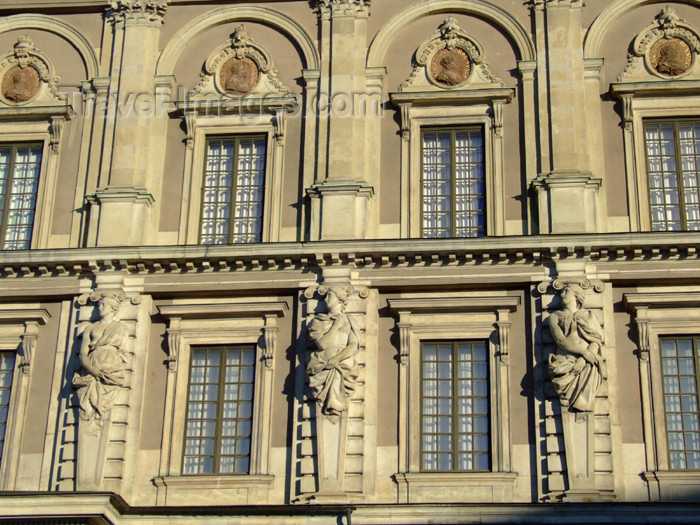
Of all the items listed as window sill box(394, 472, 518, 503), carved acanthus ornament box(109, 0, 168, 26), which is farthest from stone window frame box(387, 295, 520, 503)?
carved acanthus ornament box(109, 0, 168, 26)

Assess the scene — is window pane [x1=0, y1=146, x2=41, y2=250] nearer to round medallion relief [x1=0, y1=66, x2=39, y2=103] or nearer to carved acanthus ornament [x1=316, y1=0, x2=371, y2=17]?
round medallion relief [x1=0, y1=66, x2=39, y2=103]

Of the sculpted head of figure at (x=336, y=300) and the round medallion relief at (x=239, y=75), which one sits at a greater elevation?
the round medallion relief at (x=239, y=75)

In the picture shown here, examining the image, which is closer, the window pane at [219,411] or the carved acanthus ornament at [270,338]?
the window pane at [219,411]

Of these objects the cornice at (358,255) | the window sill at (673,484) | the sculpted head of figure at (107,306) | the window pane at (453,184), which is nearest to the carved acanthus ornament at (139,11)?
the cornice at (358,255)

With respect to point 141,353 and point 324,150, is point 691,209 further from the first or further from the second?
point 141,353

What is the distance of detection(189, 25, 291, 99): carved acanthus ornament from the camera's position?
94.4 ft

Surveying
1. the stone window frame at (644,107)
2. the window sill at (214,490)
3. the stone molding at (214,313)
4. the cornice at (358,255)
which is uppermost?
the stone window frame at (644,107)

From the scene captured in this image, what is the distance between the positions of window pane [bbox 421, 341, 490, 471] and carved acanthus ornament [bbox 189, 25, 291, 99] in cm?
707

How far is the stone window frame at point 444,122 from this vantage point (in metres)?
27.3

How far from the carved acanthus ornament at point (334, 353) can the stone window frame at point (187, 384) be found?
1.07 metres

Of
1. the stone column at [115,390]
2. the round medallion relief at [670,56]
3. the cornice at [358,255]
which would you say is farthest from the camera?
the round medallion relief at [670,56]

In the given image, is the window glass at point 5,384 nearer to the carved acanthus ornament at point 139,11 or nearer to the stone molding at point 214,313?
the stone molding at point 214,313

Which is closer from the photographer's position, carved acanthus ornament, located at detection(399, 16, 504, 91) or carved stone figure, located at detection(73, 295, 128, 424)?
carved stone figure, located at detection(73, 295, 128, 424)

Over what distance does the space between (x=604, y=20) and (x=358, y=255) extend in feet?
25.5
